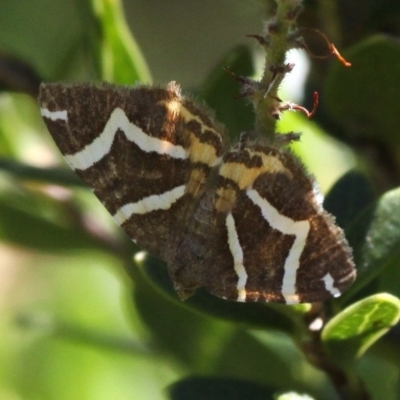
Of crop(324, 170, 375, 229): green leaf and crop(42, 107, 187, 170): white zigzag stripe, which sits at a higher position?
crop(42, 107, 187, 170): white zigzag stripe

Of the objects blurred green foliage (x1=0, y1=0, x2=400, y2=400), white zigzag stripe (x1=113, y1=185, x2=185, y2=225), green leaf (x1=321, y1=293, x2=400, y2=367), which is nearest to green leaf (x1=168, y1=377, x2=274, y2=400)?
blurred green foliage (x1=0, y1=0, x2=400, y2=400)

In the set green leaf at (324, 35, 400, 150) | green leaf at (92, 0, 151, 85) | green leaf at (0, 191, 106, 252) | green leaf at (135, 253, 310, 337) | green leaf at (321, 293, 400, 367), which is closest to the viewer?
green leaf at (321, 293, 400, 367)

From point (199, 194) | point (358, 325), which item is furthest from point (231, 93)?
point (358, 325)

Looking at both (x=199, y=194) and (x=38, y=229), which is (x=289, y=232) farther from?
(x=38, y=229)

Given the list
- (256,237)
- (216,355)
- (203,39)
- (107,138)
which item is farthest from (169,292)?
(203,39)

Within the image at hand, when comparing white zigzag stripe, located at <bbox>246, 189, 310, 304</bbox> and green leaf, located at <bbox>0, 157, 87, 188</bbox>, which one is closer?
white zigzag stripe, located at <bbox>246, 189, 310, 304</bbox>

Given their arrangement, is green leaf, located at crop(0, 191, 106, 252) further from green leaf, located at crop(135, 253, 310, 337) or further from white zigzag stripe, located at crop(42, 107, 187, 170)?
green leaf, located at crop(135, 253, 310, 337)

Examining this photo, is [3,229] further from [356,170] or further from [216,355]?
[356,170]
